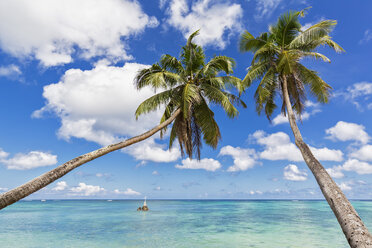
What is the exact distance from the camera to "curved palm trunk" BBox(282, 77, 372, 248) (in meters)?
3.79

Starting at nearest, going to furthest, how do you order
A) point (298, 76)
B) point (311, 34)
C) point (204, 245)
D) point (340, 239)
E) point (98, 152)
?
point (98, 152)
point (311, 34)
point (298, 76)
point (204, 245)
point (340, 239)

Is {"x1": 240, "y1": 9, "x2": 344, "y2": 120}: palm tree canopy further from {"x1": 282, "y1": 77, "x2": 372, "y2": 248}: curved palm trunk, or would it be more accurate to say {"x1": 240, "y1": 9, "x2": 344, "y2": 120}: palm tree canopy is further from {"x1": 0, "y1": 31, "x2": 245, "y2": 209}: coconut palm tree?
{"x1": 282, "y1": 77, "x2": 372, "y2": 248}: curved palm trunk

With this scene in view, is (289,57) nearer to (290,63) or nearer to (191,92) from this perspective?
(290,63)

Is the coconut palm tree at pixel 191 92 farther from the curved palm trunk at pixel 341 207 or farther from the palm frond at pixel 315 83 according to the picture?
the curved palm trunk at pixel 341 207

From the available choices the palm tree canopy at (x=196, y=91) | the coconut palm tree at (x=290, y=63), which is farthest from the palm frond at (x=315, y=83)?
the palm tree canopy at (x=196, y=91)

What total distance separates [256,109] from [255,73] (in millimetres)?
2122

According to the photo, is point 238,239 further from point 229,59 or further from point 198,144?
point 229,59

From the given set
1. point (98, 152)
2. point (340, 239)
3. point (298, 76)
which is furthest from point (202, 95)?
point (340, 239)

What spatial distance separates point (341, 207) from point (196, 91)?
761cm

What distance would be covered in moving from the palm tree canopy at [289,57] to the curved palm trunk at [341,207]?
11.5 feet

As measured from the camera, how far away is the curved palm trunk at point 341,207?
3.79 meters

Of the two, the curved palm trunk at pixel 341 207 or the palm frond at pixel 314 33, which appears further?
the palm frond at pixel 314 33

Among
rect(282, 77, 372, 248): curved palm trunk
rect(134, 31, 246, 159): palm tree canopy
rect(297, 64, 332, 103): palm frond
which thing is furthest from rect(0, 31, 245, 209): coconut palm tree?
rect(282, 77, 372, 248): curved palm trunk

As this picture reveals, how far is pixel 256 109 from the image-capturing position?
39.9 feet
